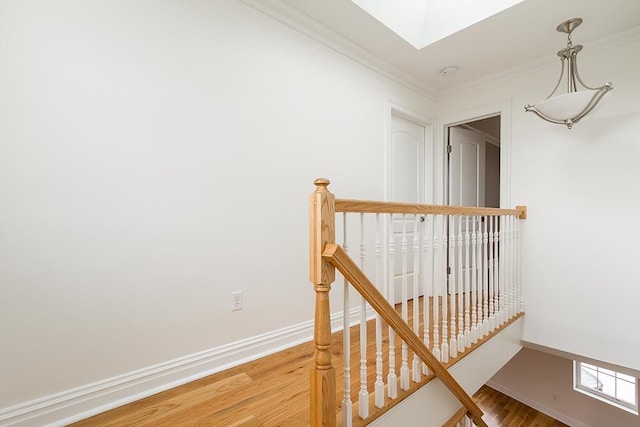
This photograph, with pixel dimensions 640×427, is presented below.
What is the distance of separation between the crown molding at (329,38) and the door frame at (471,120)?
1.90ft

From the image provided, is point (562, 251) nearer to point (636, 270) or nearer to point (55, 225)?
point (636, 270)

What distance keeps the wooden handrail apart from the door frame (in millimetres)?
2081

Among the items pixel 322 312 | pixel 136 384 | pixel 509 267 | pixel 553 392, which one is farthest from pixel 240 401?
pixel 553 392

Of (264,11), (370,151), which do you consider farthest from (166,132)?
(370,151)

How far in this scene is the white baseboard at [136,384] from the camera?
49.9 inches

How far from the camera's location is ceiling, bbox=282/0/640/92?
6.70 feet

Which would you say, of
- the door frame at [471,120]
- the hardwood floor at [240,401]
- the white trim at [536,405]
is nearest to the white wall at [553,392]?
the white trim at [536,405]

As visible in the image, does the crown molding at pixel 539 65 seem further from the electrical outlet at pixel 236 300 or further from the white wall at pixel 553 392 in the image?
the white wall at pixel 553 392

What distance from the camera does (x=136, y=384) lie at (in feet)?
4.92

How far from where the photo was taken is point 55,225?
1.32 meters

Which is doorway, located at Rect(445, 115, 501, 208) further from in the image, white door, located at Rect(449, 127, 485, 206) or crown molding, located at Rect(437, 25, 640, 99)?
crown molding, located at Rect(437, 25, 640, 99)

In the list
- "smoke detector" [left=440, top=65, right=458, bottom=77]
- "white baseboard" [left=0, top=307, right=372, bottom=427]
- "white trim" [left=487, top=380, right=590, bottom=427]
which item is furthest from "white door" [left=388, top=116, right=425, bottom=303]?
"white trim" [left=487, top=380, right=590, bottom=427]

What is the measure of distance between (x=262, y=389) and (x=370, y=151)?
206 centimetres

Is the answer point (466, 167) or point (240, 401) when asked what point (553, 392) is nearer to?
point (466, 167)
